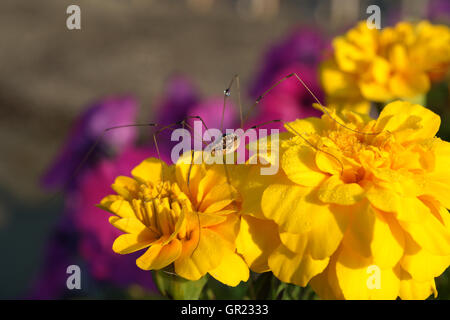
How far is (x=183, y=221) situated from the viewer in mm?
235

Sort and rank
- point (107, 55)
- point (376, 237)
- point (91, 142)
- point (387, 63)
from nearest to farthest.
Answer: point (376, 237) < point (387, 63) < point (91, 142) < point (107, 55)

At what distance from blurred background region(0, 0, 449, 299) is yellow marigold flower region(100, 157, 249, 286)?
102 cm

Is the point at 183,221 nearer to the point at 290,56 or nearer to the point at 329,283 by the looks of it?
the point at 329,283

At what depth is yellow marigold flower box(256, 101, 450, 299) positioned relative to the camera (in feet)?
0.71

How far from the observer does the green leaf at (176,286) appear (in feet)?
0.85

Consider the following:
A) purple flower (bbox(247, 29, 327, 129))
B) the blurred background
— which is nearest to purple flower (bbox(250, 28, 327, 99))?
purple flower (bbox(247, 29, 327, 129))

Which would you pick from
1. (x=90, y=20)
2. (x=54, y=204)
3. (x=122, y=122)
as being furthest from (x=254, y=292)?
(x=90, y=20)

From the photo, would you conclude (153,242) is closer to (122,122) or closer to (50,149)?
(122,122)

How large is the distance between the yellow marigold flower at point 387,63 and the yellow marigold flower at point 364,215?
0.16 metres

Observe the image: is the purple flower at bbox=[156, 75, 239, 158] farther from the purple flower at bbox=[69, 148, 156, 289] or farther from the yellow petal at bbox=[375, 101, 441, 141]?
the yellow petal at bbox=[375, 101, 441, 141]

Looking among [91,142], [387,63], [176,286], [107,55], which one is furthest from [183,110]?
[107,55]

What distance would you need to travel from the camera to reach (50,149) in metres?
1.49

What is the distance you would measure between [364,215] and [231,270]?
0.06 metres
